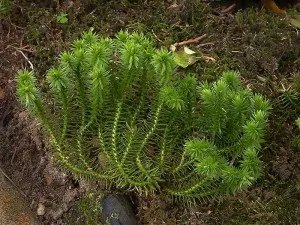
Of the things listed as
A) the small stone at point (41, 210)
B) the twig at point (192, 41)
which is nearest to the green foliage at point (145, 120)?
the small stone at point (41, 210)

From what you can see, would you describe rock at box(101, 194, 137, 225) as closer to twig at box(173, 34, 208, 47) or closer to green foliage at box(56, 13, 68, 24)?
twig at box(173, 34, 208, 47)

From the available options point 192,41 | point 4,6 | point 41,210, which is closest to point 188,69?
A: point 192,41

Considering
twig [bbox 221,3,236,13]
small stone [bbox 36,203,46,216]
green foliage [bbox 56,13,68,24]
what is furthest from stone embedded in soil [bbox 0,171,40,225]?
twig [bbox 221,3,236,13]

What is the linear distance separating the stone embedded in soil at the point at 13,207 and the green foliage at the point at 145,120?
1.46 feet

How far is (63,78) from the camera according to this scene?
2.49m

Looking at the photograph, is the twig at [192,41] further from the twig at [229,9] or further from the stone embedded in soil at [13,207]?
the stone embedded in soil at [13,207]

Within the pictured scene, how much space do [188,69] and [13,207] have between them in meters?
1.27

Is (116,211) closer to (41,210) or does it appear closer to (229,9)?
(41,210)

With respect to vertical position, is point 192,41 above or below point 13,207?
above

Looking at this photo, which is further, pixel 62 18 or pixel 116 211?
pixel 62 18

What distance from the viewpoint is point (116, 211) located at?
272 cm

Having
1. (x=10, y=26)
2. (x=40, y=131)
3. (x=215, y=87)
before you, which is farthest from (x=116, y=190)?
(x=10, y=26)

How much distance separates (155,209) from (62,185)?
0.55 m

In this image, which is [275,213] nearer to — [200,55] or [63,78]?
[200,55]
